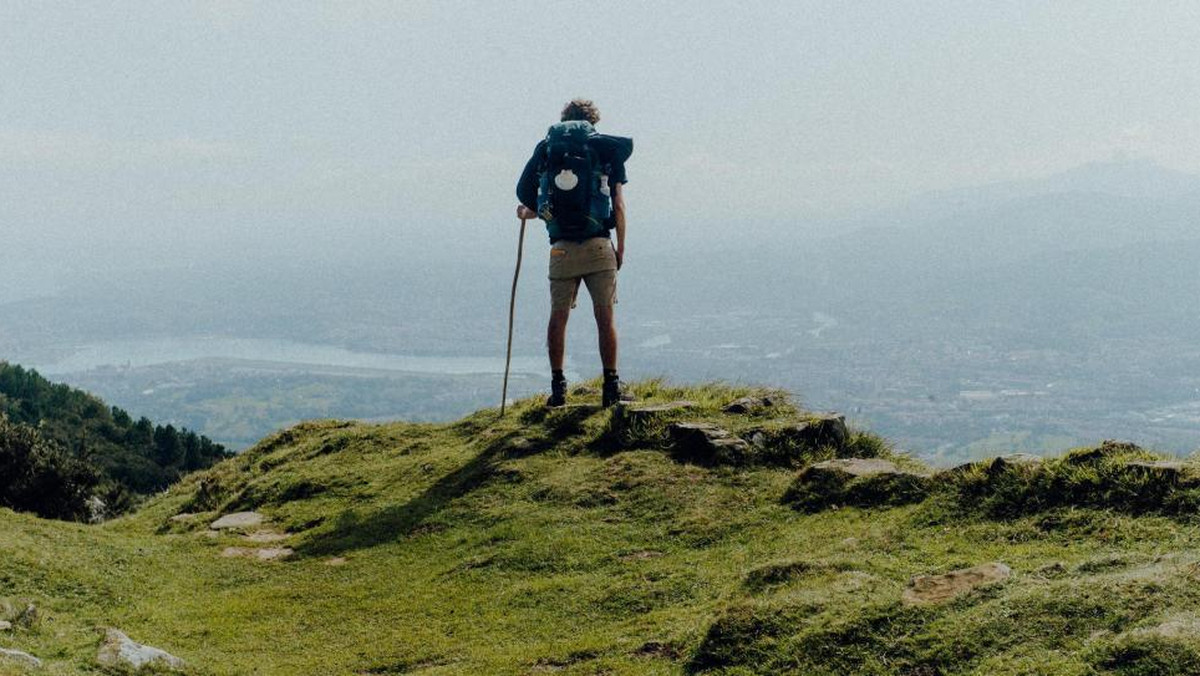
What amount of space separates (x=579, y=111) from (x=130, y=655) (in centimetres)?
794

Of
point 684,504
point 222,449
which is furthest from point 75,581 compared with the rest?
point 222,449

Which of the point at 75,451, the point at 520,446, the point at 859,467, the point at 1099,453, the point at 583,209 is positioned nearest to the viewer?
the point at 1099,453

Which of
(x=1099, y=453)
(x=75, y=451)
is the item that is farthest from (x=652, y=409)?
(x=75, y=451)

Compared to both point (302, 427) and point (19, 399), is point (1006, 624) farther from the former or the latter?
point (19, 399)

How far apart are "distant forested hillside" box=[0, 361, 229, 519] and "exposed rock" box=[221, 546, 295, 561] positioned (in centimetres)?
592

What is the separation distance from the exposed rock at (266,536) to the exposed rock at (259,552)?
246 mm

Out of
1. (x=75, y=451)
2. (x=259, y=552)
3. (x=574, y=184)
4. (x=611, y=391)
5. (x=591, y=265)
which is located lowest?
(x=75, y=451)

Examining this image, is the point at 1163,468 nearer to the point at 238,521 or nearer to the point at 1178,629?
the point at 1178,629

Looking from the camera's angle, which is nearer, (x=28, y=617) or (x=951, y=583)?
(x=951, y=583)

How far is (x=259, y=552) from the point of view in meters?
9.95

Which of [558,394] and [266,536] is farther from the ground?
[558,394]

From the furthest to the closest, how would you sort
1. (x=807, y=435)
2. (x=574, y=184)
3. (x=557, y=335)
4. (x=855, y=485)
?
(x=557, y=335) < (x=574, y=184) < (x=807, y=435) < (x=855, y=485)

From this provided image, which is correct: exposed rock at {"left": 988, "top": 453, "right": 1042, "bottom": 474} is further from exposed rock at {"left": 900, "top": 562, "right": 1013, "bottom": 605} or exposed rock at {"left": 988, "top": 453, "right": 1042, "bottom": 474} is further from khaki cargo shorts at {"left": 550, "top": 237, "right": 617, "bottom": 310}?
khaki cargo shorts at {"left": 550, "top": 237, "right": 617, "bottom": 310}

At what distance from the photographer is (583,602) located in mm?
7109
